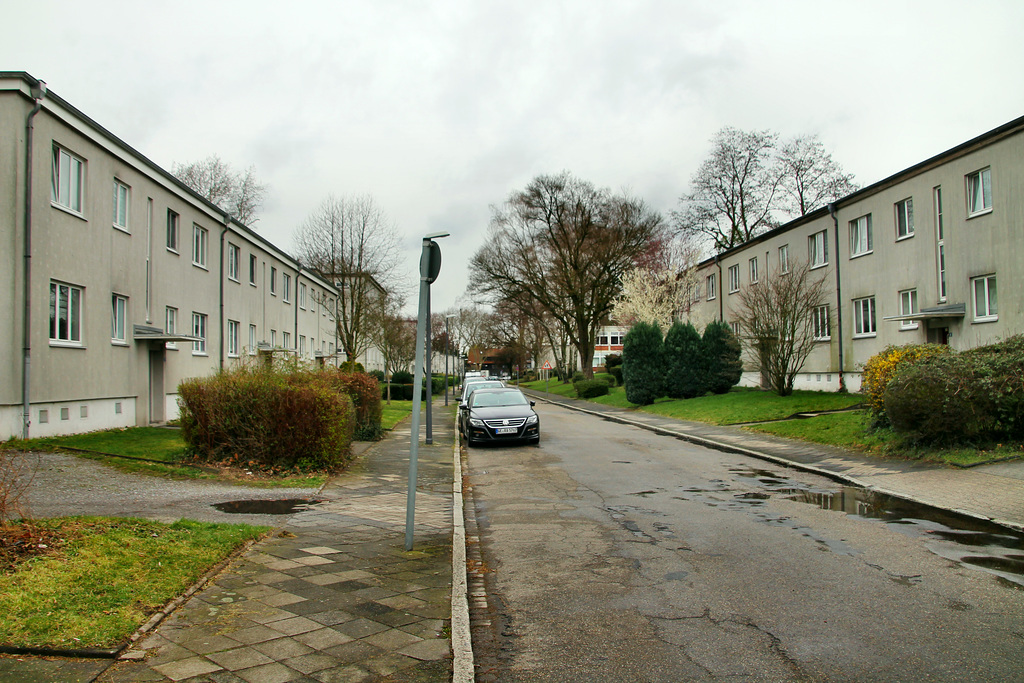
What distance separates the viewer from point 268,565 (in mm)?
6156

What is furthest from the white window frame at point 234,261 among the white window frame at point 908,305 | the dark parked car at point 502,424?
the white window frame at point 908,305

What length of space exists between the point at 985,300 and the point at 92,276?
23.8m

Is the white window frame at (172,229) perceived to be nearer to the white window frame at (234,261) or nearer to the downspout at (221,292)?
the downspout at (221,292)

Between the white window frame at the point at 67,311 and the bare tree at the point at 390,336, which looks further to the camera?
the bare tree at the point at 390,336

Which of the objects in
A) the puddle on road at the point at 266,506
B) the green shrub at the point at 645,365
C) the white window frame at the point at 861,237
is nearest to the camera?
the puddle on road at the point at 266,506

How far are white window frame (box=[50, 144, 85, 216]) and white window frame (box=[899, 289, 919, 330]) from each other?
80.4 feet

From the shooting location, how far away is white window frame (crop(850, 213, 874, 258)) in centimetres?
2700

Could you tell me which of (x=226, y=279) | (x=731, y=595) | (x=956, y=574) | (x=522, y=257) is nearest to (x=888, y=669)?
(x=731, y=595)

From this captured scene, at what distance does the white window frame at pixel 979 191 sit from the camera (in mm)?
20686

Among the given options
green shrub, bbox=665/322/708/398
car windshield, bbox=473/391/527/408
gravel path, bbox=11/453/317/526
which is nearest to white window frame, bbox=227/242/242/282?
car windshield, bbox=473/391/527/408

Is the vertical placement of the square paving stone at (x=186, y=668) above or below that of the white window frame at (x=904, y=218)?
below

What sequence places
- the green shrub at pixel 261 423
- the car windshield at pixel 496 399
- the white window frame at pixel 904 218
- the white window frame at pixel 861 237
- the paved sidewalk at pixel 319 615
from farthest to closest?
the white window frame at pixel 861 237, the white window frame at pixel 904 218, the car windshield at pixel 496 399, the green shrub at pixel 261 423, the paved sidewalk at pixel 319 615

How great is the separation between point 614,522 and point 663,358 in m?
25.5

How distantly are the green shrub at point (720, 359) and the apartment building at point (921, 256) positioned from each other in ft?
10.3
